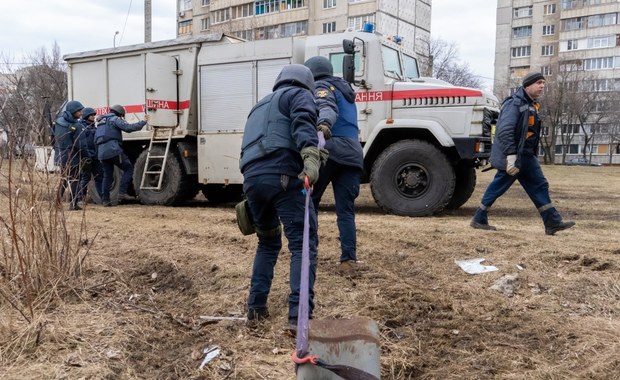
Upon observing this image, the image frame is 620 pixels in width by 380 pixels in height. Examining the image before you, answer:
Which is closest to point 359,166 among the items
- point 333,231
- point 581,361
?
point 333,231

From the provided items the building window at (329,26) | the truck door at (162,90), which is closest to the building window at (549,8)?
the building window at (329,26)

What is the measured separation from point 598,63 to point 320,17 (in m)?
30.0

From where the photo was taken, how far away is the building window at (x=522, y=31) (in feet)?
195

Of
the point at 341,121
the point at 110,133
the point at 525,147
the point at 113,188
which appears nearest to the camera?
the point at 341,121

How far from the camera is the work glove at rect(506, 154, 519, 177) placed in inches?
224

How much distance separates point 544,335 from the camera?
10.9 feet

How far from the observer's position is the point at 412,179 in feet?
25.4

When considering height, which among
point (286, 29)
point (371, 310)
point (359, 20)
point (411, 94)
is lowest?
point (371, 310)

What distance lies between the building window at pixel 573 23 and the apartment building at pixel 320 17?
18559 mm

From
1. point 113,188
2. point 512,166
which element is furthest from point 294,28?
point 512,166

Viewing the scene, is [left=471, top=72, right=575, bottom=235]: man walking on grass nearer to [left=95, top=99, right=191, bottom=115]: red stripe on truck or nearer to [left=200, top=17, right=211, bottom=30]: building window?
[left=95, top=99, right=191, bottom=115]: red stripe on truck

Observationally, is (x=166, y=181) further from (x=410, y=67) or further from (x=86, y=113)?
(x=410, y=67)

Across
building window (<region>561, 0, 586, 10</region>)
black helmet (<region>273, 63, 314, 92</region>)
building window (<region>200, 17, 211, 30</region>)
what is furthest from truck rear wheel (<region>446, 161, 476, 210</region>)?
building window (<region>561, 0, 586, 10</region>)

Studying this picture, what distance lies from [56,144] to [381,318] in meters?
3.23
